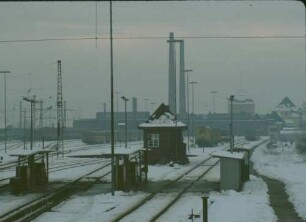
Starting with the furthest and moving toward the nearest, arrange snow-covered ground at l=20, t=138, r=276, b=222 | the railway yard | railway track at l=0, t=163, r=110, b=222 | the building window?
the building window, railway track at l=0, t=163, r=110, b=222, the railway yard, snow-covered ground at l=20, t=138, r=276, b=222

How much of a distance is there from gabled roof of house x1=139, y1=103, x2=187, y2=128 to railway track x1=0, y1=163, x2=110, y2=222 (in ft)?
54.8

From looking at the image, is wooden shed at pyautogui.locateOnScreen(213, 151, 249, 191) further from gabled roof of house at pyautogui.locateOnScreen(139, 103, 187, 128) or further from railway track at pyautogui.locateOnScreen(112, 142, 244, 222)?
gabled roof of house at pyautogui.locateOnScreen(139, 103, 187, 128)

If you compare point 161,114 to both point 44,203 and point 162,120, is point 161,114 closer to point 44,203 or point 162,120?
point 162,120

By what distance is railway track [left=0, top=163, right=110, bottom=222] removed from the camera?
1711cm

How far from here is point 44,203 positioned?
66.9ft

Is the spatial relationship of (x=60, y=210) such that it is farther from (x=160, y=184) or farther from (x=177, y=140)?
(x=177, y=140)

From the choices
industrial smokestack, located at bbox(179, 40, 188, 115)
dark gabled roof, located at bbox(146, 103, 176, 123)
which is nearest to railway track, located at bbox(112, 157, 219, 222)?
dark gabled roof, located at bbox(146, 103, 176, 123)

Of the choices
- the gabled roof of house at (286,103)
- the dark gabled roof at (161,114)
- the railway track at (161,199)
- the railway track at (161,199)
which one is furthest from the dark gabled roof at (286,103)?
the railway track at (161,199)

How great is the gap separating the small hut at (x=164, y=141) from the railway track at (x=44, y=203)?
15.5 m

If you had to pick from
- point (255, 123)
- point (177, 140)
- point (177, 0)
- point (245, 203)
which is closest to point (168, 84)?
point (255, 123)

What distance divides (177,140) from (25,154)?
2209 cm

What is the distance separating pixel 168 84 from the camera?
11525cm

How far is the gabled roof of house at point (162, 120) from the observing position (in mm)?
45156

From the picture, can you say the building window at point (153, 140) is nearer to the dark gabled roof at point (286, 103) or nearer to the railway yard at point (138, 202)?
the railway yard at point (138, 202)
